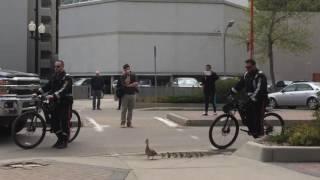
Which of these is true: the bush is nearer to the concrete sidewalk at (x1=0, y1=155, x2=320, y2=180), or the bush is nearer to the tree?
the concrete sidewalk at (x1=0, y1=155, x2=320, y2=180)

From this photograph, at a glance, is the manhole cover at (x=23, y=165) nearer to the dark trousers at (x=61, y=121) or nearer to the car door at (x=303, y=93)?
the dark trousers at (x=61, y=121)

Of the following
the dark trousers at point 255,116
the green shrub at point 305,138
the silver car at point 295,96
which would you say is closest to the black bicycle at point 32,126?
the dark trousers at point 255,116

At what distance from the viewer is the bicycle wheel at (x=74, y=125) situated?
49.9ft

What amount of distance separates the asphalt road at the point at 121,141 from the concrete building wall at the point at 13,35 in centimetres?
6022

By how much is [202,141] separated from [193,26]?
48.7m

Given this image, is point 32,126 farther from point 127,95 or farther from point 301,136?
point 301,136

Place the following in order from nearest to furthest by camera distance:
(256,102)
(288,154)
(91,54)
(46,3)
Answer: (288,154), (256,102), (91,54), (46,3)

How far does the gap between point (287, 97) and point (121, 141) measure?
19427 mm

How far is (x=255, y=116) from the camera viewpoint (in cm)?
1392

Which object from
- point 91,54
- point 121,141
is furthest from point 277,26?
point 121,141

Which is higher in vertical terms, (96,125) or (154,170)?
(96,125)

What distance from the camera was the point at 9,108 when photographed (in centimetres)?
1429

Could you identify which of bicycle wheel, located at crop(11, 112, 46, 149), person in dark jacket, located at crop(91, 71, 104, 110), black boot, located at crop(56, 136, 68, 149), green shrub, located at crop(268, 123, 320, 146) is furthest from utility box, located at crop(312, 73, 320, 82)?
green shrub, located at crop(268, 123, 320, 146)

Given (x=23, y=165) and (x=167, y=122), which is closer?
(x=23, y=165)
